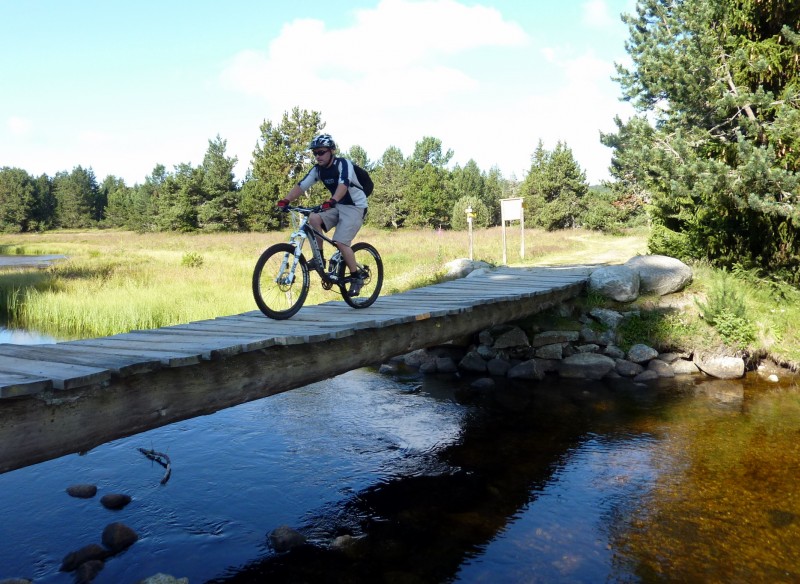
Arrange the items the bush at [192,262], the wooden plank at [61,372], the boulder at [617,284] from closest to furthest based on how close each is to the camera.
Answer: the wooden plank at [61,372] → the boulder at [617,284] → the bush at [192,262]

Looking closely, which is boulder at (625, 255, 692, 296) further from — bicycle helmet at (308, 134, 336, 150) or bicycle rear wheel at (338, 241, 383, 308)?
bicycle helmet at (308, 134, 336, 150)

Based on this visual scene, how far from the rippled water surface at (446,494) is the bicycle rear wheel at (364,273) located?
1729 mm

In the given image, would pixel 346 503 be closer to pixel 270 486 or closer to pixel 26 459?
pixel 270 486

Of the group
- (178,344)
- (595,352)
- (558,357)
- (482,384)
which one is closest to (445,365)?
(482,384)

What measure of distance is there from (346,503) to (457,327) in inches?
124

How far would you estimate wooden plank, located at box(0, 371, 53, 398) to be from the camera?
3.38 meters

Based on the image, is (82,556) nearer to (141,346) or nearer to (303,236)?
(141,346)

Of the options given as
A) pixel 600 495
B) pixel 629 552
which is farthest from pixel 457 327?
pixel 629 552

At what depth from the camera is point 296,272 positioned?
6406 millimetres

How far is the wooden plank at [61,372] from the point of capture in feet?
12.0

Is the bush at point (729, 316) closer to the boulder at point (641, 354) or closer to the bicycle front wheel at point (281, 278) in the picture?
the boulder at point (641, 354)

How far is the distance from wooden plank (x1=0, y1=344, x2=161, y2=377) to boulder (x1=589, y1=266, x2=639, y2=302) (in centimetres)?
982

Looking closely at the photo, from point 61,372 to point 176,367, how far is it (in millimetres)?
863

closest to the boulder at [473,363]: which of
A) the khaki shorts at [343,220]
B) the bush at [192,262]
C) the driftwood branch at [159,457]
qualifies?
the khaki shorts at [343,220]
